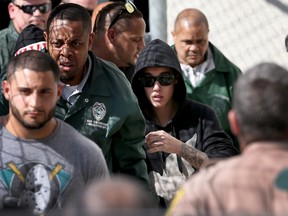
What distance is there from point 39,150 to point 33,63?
0.45 meters

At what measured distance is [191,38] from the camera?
7.92m

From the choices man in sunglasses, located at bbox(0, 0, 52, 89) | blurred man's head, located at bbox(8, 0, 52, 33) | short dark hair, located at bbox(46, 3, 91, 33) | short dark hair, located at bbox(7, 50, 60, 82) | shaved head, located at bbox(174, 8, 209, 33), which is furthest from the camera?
shaved head, located at bbox(174, 8, 209, 33)

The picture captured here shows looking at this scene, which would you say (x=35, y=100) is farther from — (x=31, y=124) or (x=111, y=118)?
(x=111, y=118)

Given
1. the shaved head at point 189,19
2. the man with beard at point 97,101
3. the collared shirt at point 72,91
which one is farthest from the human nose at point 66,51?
the shaved head at point 189,19

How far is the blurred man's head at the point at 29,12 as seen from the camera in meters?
7.70

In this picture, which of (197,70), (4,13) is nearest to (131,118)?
(197,70)

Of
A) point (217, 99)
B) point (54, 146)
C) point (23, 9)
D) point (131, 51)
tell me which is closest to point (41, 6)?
point (23, 9)

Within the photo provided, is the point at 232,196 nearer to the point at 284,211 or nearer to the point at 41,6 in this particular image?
the point at 284,211

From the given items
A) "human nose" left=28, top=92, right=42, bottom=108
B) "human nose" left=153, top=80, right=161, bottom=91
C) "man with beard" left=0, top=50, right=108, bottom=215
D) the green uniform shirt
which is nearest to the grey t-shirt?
"man with beard" left=0, top=50, right=108, bottom=215

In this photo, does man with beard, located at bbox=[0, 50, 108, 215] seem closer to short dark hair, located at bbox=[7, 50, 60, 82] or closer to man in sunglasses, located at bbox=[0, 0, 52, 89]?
short dark hair, located at bbox=[7, 50, 60, 82]

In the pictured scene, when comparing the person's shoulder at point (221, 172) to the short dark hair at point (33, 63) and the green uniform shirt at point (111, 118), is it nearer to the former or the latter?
the short dark hair at point (33, 63)

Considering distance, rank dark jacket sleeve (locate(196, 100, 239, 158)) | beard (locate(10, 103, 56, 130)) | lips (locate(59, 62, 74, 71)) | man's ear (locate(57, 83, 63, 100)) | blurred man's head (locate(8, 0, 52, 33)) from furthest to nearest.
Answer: blurred man's head (locate(8, 0, 52, 33)) → dark jacket sleeve (locate(196, 100, 239, 158)) → lips (locate(59, 62, 74, 71)) → man's ear (locate(57, 83, 63, 100)) → beard (locate(10, 103, 56, 130))

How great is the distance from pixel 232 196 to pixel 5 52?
3.55m

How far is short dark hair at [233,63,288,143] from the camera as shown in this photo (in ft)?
13.7
